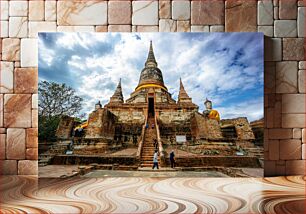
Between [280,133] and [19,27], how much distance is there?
4.13 metres

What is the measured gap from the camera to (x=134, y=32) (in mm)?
3945

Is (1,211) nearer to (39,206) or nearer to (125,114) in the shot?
(39,206)

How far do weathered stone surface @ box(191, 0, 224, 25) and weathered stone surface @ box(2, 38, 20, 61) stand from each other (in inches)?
103

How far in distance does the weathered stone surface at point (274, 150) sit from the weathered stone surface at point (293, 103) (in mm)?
489

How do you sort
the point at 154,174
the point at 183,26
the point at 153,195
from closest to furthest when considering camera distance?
the point at 153,195 < the point at 154,174 < the point at 183,26

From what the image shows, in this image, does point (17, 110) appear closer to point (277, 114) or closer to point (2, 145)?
point (2, 145)

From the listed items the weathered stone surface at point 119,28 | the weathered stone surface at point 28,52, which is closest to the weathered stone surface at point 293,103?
the weathered stone surface at point 119,28

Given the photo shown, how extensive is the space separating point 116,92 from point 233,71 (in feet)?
5.70

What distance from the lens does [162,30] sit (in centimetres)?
396

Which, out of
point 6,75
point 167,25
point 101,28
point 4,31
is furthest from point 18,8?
point 167,25

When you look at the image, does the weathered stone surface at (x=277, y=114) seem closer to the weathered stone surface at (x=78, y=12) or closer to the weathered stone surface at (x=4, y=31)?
the weathered stone surface at (x=78, y=12)

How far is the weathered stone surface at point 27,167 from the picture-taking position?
392 centimetres

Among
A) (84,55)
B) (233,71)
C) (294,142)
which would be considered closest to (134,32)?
(84,55)

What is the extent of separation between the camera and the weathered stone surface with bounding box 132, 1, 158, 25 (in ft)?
13.0
